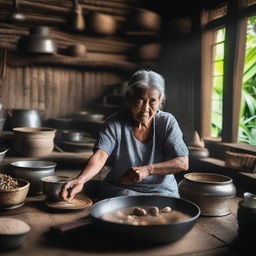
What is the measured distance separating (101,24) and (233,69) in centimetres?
219

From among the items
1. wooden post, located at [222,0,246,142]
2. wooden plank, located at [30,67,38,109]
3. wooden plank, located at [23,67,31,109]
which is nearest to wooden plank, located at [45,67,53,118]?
wooden plank, located at [30,67,38,109]

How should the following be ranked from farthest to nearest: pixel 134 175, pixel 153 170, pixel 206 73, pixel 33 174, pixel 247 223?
1. pixel 206 73
2. pixel 33 174
3. pixel 153 170
4. pixel 134 175
5. pixel 247 223

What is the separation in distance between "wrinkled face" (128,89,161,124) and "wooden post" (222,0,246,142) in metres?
1.90

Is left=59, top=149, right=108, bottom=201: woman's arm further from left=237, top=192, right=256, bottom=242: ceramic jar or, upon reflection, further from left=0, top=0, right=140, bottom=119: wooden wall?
left=0, top=0, right=140, bottom=119: wooden wall

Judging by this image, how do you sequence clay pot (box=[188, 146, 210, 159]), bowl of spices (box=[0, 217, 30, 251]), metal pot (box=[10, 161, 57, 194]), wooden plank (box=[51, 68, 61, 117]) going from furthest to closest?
1. wooden plank (box=[51, 68, 61, 117])
2. clay pot (box=[188, 146, 210, 159])
3. metal pot (box=[10, 161, 57, 194])
4. bowl of spices (box=[0, 217, 30, 251])

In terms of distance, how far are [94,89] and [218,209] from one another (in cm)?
362

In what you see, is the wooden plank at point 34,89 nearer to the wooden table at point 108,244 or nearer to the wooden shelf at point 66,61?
the wooden shelf at point 66,61

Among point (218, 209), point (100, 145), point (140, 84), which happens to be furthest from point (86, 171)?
point (218, 209)

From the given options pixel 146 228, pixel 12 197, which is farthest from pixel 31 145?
pixel 146 228

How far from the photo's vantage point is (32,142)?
421 cm

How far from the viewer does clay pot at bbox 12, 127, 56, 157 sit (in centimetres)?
420

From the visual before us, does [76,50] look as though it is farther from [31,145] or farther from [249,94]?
[249,94]

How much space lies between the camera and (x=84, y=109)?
19.8 ft

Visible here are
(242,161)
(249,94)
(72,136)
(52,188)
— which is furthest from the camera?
(249,94)
